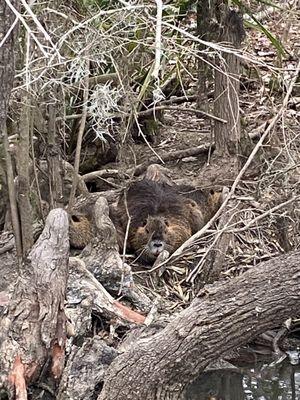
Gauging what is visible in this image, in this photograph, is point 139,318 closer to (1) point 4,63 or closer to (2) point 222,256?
(2) point 222,256

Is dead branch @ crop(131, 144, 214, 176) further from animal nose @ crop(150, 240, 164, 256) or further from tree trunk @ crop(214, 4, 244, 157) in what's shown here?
animal nose @ crop(150, 240, 164, 256)

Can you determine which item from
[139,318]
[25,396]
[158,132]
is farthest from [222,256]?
[158,132]

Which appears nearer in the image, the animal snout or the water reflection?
the water reflection

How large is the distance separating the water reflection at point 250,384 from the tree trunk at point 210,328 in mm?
562

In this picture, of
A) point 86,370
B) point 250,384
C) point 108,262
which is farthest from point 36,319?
point 250,384

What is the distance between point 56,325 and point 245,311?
985 millimetres

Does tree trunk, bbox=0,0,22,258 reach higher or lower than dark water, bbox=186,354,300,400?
higher

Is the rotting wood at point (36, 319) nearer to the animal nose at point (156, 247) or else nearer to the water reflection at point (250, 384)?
the water reflection at point (250, 384)

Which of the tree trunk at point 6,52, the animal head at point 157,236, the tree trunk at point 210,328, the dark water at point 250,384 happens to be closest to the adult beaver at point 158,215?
the animal head at point 157,236

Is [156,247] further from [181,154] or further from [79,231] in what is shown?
[181,154]

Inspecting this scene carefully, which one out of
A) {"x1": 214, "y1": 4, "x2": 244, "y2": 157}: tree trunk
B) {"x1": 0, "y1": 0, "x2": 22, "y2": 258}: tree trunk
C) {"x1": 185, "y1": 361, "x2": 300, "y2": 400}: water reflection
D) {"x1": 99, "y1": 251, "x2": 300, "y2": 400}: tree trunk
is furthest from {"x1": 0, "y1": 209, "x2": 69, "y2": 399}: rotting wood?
{"x1": 214, "y1": 4, "x2": 244, "y2": 157}: tree trunk

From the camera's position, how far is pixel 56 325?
14.3ft

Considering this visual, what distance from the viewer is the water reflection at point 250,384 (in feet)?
15.6

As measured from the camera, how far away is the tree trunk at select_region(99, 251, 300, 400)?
3973mm
